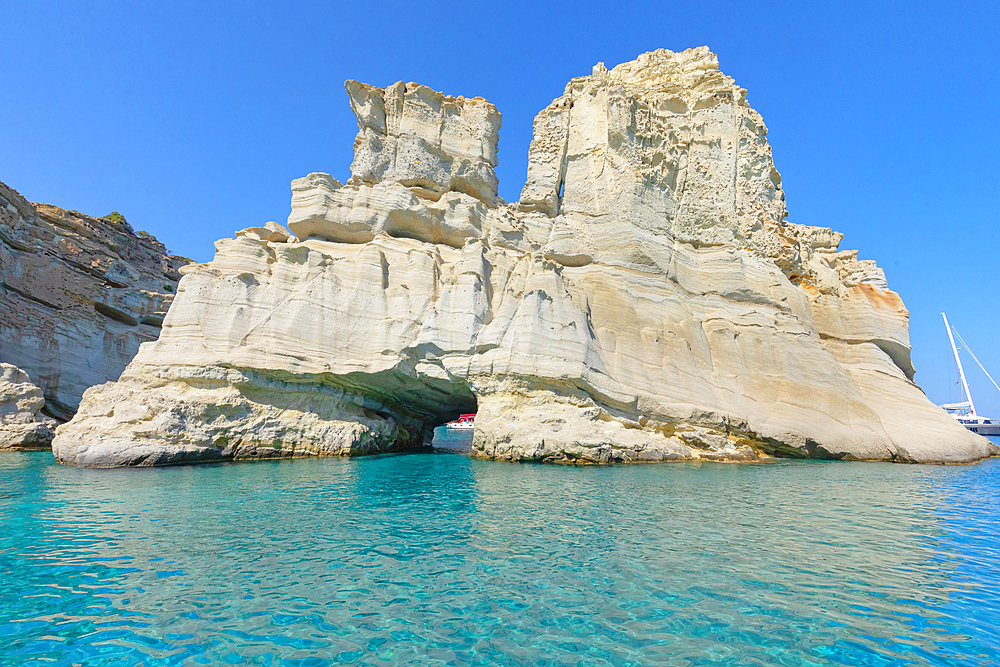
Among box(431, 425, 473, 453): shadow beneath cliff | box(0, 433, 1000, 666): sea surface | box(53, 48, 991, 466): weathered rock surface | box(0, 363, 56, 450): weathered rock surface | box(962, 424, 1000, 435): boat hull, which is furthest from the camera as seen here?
box(962, 424, 1000, 435): boat hull

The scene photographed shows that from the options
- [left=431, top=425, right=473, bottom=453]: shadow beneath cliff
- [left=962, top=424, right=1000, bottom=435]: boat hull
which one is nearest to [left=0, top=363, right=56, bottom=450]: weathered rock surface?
[left=431, top=425, right=473, bottom=453]: shadow beneath cliff

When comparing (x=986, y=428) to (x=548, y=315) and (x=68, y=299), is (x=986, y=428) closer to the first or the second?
(x=548, y=315)

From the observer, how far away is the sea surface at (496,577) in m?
3.89

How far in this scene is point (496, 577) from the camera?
5.39 meters

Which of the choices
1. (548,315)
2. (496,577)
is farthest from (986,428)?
(496,577)

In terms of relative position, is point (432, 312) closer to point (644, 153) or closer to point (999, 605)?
point (644, 153)

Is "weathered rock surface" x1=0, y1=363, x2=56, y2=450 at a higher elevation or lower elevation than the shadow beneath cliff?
higher

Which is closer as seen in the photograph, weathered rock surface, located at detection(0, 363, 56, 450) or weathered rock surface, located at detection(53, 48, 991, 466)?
weathered rock surface, located at detection(53, 48, 991, 466)

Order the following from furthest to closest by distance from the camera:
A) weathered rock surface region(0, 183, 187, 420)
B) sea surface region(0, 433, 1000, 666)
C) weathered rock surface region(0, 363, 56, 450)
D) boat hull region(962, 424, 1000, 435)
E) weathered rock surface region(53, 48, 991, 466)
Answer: boat hull region(962, 424, 1000, 435) < weathered rock surface region(0, 183, 187, 420) < weathered rock surface region(0, 363, 56, 450) < weathered rock surface region(53, 48, 991, 466) < sea surface region(0, 433, 1000, 666)

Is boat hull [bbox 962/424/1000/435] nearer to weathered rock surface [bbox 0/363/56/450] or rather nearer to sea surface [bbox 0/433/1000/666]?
sea surface [bbox 0/433/1000/666]

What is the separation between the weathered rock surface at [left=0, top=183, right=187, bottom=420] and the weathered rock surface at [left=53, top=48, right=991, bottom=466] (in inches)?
571

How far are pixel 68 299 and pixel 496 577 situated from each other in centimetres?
3180

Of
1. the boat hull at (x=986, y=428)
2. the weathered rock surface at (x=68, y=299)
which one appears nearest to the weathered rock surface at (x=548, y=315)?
the weathered rock surface at (x=68, y=299)

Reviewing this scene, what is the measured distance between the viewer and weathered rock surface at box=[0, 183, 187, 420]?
25.2 meters
